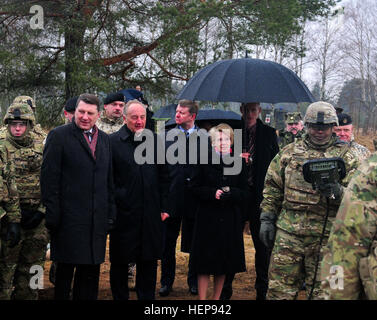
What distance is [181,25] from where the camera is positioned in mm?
11898

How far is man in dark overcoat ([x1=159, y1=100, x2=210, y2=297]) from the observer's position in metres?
5.14

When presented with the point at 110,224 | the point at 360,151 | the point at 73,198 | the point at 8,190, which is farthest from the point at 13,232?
the point at 360,151

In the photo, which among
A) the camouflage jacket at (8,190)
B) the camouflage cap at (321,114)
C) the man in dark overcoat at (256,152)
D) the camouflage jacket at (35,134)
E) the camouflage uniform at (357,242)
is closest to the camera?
the camouflage uniform at (357,242)

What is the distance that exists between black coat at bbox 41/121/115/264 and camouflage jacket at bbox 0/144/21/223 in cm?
37

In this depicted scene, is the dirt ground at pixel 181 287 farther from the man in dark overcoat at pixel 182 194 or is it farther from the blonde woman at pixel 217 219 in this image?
the blonde woman at pixel 217 219

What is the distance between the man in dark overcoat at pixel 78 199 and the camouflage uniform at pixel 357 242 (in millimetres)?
2410

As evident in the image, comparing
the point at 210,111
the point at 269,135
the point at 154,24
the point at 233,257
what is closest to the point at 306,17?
the point at 154,24

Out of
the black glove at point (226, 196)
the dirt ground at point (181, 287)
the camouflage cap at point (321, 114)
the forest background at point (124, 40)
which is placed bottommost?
the dirt ground at point (181, 287)

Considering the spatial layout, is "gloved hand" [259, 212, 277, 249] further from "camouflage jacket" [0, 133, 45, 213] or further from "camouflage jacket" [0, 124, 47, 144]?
"camouflage jacket" [0, 124, 47, 144]

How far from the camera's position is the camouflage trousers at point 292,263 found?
4219 millimetres

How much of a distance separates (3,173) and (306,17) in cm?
1163

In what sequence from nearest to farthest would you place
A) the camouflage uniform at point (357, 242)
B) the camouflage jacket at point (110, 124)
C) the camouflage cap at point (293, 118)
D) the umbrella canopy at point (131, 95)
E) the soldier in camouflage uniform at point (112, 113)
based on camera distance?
1. the camouflage uniform at point (357, 242)
2. the soldier in camouflage uniform at point (112, 113)
3. the camouflage jacket at point (110, 124)
4. the umbrella canopy at point (131, 95)
5. the camouflage cap at point (293, 118)

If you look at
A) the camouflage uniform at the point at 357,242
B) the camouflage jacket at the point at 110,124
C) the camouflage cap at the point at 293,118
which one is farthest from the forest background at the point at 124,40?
the camouflage uniform at the point at 357,242
